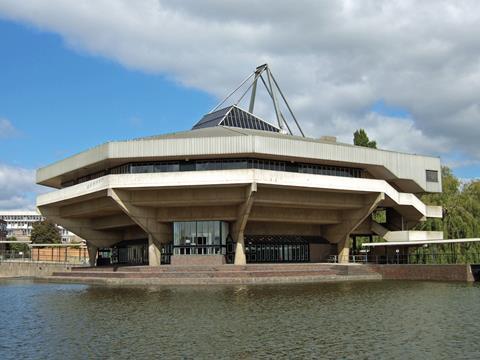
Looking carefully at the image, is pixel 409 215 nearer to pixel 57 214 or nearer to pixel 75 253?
pixel 57 214

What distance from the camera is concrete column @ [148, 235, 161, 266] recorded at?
1802 inches

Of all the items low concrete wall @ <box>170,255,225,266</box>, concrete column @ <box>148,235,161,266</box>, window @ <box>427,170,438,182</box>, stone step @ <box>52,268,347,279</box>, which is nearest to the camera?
stone step @ <box>52,268,347,279</box>

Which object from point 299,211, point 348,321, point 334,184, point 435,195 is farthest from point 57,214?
point 348,321

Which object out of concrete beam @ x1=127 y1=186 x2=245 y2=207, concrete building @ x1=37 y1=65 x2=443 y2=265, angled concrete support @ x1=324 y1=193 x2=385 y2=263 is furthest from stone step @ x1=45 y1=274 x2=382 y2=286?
angled concrete support @ x1=324 y1=193 x2=385 y2=263

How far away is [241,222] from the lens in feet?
143

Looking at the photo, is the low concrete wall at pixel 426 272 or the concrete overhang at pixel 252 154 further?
the concrete overhang at pixel 252 154

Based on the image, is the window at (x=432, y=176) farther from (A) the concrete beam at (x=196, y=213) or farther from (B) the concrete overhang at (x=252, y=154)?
(A) the concrete beam at (x=196, y=213)

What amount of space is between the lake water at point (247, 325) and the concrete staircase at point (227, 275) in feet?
24.6

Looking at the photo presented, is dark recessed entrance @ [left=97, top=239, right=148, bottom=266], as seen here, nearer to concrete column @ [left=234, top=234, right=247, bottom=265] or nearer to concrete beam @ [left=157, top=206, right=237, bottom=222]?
concrete beam @ [left=157, top=206, right=237, bottom=222]

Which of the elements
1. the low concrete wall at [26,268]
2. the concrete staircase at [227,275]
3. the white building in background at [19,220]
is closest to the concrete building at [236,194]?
the concrete staircase at [227,275]

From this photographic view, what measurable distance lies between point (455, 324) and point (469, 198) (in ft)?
119

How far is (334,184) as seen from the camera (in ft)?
145

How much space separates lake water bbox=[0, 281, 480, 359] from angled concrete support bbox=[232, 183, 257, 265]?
40.7 feet

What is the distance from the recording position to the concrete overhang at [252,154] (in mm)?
42656
